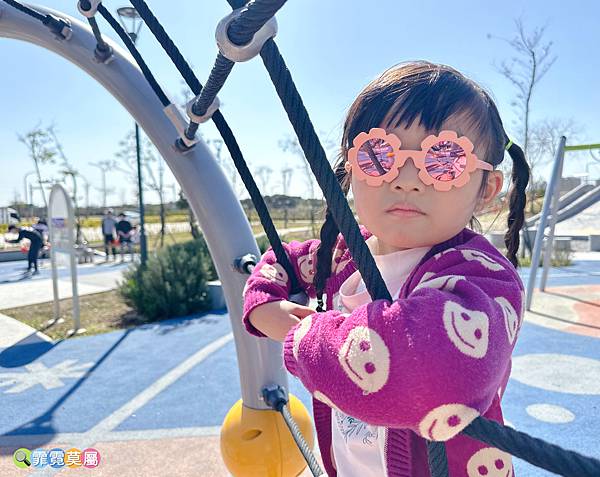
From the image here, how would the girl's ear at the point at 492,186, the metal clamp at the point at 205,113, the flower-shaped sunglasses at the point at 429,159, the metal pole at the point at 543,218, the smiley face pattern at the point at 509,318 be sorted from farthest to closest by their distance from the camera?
the metal pole at the point at 543,218
the metal clamp at the point at 205,113
the girl's ear at the point at 492,186
the flower-shaped sunglasses at the point at 429,159
the smiley face pattern at the point at 509,318

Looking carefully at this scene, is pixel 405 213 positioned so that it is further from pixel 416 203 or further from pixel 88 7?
pixel 88 7

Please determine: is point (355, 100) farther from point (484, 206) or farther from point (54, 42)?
point (54, 42)

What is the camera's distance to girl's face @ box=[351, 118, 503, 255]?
80 cm

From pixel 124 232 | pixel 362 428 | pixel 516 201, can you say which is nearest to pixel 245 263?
pixel 362 428

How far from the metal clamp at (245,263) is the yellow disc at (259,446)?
63 centimetres

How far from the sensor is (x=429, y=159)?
2.58 feet

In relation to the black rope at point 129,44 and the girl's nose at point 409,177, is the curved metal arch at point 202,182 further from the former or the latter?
the girl's nose at point 409,177

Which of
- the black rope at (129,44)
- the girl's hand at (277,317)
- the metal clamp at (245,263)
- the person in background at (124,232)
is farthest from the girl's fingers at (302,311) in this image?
the person in background at (124,232)

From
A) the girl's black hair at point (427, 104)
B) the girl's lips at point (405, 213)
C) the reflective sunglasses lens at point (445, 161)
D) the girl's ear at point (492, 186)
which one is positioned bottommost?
the girl's lips at point (405, 213)

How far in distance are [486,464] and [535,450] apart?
0.28m

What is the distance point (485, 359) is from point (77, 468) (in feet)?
9.63

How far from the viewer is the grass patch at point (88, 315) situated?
6.38 m

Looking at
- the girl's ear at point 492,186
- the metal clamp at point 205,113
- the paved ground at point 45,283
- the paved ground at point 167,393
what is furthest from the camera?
the paved ground at point 45,283

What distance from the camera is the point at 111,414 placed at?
353 cm
